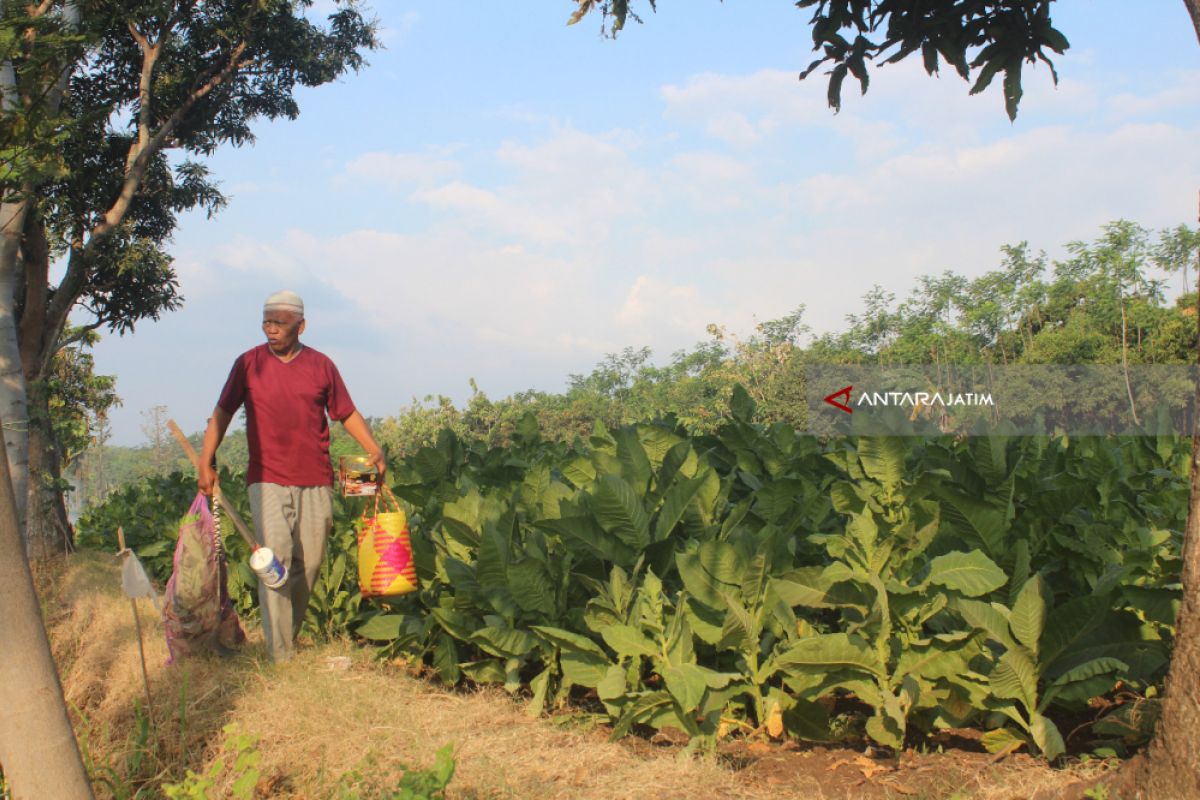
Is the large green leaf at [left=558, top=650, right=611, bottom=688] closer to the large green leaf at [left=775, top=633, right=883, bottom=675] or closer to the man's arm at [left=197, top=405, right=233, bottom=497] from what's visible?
the large green leaf at [left=775, top=633, right=883, bottom=675]

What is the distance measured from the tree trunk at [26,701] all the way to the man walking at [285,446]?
244cm

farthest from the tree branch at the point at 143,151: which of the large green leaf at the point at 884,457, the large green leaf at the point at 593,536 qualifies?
the large green leaf at the point at 884,457

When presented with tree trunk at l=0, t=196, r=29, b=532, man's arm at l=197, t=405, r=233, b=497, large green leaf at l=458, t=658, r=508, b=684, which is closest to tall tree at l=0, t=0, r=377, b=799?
tree trunk at l=0, t=196, r=29, b=532

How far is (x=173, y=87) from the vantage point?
14.6m

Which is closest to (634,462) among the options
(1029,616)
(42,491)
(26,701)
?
(1029,616)

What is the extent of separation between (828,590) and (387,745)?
189 centimetres

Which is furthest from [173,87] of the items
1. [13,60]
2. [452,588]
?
[452,588]

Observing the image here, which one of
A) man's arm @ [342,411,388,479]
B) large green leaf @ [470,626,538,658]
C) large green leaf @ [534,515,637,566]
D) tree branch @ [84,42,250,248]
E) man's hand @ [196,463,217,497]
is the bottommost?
large green leaf @ [470,626,538,658]

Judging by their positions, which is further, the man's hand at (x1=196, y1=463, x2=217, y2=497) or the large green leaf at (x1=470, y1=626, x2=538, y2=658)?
the man's hand at (x1=196, y1=463, x2=217, y2=497)

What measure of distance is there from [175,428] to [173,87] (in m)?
11.3

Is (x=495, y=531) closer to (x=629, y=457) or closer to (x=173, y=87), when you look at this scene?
(x=629, y=457)

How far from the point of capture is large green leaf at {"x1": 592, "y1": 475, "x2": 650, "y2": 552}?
13.9ft

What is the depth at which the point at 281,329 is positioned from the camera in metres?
5.50

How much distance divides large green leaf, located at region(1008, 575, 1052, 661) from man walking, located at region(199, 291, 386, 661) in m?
3.37
